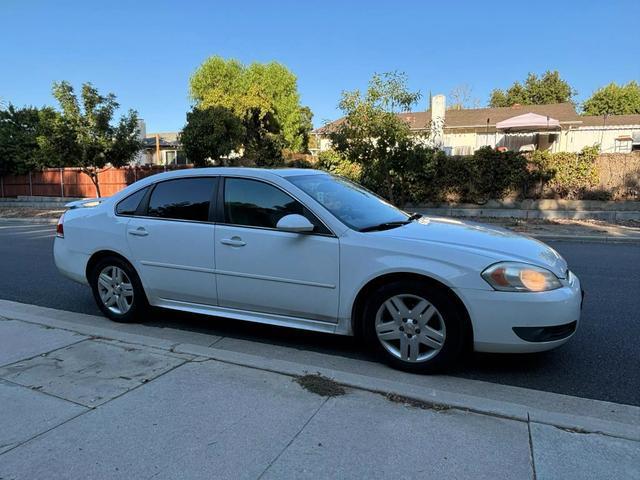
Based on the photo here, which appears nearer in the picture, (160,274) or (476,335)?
(476,335)

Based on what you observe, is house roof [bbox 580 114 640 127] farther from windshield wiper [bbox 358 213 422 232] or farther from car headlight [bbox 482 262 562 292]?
car headlight [bbox 482 262 562 292]

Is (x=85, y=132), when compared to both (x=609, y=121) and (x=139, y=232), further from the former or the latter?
(x=609, y=121)

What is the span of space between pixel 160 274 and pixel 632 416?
3918 millimetres

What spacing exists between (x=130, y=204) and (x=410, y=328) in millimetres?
3130

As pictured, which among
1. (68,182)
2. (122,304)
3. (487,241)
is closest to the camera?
(487,241)

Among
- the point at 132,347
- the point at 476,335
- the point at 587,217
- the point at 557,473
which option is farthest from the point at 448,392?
the point at 587,217

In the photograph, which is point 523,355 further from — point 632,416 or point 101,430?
point 101,430

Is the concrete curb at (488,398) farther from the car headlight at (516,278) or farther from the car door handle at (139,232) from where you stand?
the car door handle at (139,232)

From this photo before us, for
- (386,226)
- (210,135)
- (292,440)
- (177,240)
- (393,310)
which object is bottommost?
(292,440)

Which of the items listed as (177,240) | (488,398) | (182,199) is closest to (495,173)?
(182,199)

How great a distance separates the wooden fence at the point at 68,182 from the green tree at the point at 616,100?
5096cm

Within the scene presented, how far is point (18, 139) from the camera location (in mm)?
28453

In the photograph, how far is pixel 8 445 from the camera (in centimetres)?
292

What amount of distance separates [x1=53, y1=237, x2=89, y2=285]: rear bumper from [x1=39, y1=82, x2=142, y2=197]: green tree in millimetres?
17633
